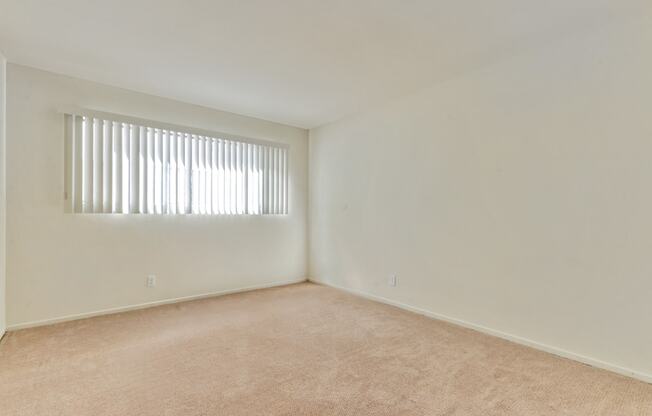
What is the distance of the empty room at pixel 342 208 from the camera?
198 centimetres

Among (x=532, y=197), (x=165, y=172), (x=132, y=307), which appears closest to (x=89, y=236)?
(x=132, y=307)

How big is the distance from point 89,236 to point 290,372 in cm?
247

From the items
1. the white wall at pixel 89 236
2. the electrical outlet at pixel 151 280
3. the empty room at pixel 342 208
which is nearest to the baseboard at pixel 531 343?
the empty room at pixel 342 208

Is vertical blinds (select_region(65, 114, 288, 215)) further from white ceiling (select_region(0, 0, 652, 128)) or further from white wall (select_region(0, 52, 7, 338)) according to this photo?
white ceiling (select_region(0, 0, 652, 128))

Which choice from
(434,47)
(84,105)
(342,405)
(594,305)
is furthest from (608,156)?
(84,105)

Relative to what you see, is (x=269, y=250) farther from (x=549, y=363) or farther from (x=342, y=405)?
(x=549, y=363)

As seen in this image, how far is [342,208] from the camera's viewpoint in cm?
431

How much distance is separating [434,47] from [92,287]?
378 cm

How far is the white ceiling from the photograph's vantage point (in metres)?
2.01

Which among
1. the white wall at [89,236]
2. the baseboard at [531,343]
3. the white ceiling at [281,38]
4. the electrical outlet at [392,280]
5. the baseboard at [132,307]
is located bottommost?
the baseboard at [531,343]

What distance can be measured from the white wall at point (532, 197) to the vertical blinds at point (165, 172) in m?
1.47

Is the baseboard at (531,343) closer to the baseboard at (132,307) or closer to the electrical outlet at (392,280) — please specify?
the electrical outlet at (392,280)

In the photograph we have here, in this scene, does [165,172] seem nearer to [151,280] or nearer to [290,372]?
[151,280]

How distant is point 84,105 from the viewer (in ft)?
10.2
